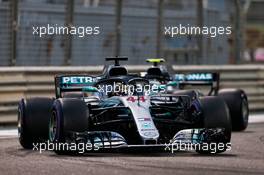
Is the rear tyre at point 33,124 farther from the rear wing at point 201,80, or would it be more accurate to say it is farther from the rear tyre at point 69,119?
the rear wing at point 201,80

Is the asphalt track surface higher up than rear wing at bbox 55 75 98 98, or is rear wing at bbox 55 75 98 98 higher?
rear wing at bbox 55 75 98 98

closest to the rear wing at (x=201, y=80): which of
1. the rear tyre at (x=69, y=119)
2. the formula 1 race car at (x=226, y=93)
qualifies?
the formula 1 race car at (x=226, y=93)

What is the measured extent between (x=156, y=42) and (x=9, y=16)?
3.50 meters

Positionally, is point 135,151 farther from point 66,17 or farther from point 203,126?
point 66,17

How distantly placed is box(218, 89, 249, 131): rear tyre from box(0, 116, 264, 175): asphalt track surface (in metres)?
2.78

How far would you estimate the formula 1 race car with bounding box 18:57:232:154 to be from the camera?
10539 mm

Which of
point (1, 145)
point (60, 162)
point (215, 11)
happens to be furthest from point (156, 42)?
point (60, 162)

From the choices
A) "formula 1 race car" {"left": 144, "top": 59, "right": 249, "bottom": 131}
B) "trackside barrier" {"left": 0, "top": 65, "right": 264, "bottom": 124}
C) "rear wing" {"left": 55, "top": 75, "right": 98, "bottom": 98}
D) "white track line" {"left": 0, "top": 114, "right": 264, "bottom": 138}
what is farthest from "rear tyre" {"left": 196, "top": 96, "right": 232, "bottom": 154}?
"trackside barrier" {"left": 0, "top": 65, "right": 264, "bottom": 124}

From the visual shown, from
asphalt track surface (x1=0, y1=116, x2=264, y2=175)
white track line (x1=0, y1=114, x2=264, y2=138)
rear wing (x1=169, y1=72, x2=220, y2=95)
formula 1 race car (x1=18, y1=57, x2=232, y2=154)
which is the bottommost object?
white track line (x1=0, y1=114, x2=264, y2=138)

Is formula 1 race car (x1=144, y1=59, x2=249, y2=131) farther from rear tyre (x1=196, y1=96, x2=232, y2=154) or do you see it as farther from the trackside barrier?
rear tyre (x1=196, y1=96, x2=232, y2=154)

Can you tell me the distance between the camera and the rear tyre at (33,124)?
1170 cm

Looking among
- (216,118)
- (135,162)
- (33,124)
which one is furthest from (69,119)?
(216,118)

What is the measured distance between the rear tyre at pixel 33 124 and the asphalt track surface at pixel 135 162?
0.17 m

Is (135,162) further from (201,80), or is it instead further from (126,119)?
(201,80)
